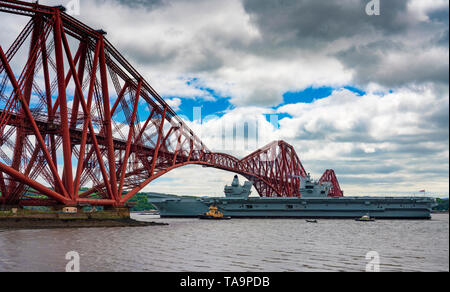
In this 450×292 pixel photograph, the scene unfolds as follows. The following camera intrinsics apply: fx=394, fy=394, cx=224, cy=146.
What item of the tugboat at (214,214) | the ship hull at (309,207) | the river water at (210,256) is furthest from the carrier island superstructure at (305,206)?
the river water at (210,256)

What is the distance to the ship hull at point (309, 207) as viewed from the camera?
228ft

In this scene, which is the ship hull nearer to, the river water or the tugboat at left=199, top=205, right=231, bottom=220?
the tugboat at left=199, top=205, right=231, bottom=220

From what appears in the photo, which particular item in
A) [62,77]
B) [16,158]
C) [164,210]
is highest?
[62,77]

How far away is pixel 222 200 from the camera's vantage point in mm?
77750

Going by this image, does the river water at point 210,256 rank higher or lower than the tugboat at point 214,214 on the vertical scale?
higher

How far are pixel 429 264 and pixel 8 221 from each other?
34.9 m

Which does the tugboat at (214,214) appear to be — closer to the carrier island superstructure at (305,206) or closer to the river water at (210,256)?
the carrier island superstructure at (305,206)

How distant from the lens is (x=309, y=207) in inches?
2923

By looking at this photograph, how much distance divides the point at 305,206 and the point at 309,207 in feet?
2.51

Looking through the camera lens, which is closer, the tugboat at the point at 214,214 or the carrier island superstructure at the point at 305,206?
the carrier island superstructure at the point at 305,206
